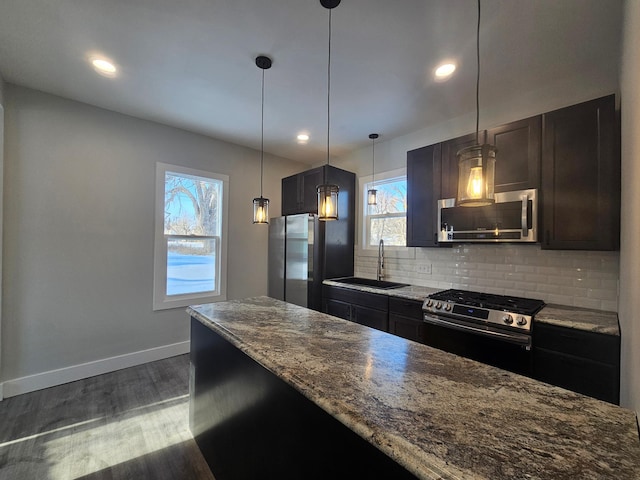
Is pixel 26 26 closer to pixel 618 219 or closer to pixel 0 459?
pixel 0 459

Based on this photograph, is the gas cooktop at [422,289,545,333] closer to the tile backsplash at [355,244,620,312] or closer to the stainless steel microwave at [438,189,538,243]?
the tile backsplash at [355,244,620,312]

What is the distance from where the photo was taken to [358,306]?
318 cm

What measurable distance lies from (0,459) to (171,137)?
10.3 ft

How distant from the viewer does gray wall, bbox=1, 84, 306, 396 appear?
257cm

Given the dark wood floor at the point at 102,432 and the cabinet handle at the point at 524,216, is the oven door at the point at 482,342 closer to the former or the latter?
the cabinet handle at the point at 524,216

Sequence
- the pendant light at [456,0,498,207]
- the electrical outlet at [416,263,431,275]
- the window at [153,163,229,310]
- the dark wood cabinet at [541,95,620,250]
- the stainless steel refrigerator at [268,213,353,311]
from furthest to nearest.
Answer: the stainless steel refrigerator at [268,213,353,311]
the window at [153,163,229,310]
the electrical outlet at [416,263,431,275]
the dark wood cabinet at [541,95,620,250]
the pendant light at [456,0,498,207]

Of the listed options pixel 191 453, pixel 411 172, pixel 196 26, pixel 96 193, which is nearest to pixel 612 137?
pixel 411 172

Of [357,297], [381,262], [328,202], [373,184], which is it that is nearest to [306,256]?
[357,297]

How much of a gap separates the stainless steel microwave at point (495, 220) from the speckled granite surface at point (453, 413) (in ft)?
5.40

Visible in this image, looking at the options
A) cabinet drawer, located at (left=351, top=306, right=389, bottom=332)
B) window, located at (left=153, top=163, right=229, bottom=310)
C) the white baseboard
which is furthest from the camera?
window, located at (left=153, top=163, right=229, bottom=310)

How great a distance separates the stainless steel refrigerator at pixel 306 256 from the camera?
141 inches

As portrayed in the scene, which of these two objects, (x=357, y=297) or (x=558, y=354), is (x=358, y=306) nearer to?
(x=357, y=297)

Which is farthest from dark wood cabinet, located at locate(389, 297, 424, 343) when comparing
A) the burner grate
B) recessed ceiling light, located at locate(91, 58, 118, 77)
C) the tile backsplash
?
recessed ceiling light, located at locate(91, 58, 118, 77)

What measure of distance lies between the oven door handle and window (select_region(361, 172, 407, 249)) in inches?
49.8
